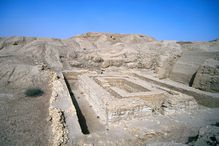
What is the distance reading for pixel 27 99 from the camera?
6.26 metres

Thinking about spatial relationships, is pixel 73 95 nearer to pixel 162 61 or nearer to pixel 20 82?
pixel 20 82

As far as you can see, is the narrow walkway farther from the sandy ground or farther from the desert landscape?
the sandy ground

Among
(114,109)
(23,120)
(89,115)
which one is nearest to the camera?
(114,109)

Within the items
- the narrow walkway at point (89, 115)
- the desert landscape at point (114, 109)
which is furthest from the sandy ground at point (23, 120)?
the narrow walkway at point (89, 115)

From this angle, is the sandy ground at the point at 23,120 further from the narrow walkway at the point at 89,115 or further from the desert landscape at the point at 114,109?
the narrow walkway at the point at 89,115

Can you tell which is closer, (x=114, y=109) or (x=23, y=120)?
(x=114, y=109)

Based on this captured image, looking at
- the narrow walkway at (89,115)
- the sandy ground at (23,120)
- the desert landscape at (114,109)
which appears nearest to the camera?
the desert landscape at (114,109)

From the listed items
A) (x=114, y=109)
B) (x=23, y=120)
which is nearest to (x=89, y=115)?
(x=114, y=109)

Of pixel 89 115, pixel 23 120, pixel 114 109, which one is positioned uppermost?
pixel 114 109

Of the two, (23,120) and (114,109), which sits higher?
(114,109)

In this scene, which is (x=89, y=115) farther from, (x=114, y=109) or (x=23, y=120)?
(x=23, y=120)

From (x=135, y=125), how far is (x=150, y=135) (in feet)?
1.56

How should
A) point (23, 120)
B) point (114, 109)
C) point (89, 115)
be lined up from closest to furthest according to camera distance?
point (114, 109), point (23, 120), point (89, 115)

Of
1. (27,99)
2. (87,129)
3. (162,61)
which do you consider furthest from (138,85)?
(27,99)
